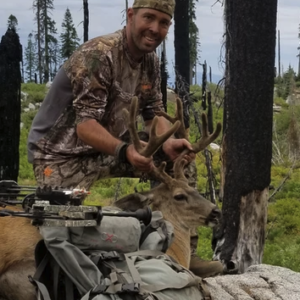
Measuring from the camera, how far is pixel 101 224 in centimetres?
395

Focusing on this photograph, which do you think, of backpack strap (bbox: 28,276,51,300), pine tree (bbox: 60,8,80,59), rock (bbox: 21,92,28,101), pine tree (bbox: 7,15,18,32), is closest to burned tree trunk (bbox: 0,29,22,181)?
A: pine tree (bbox: 7,15,18,32)

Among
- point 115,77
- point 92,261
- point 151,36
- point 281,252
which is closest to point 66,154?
point 115,77

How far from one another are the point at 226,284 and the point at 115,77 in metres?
2.05

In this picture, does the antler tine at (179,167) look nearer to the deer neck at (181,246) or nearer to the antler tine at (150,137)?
the deer neck at (181,246)

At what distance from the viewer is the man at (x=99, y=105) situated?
17.3ft

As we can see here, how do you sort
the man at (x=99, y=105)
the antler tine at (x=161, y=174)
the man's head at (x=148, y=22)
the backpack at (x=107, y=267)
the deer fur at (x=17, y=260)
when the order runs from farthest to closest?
1. the antler tine at (x=161, y=174)
2. the man's head at (x=148, y=22)
3. the man at (x=99, y=105)
4. the deer fur at (x=17, y=260)
5. the backpack at (x=107, y=267)

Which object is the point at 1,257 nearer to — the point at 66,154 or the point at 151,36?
the point at 66,154

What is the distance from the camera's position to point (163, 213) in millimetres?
5676

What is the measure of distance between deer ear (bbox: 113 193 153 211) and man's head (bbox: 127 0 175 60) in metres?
1.31

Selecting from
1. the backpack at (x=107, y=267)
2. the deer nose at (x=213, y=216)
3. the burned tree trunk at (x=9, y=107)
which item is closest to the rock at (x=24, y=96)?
the burned tree trunk at (x=9, y=107)

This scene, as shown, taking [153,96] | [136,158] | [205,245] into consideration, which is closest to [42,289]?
[136,158]

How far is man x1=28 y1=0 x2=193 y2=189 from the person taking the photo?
528cm

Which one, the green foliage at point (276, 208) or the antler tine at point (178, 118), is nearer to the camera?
the antler tine at point (178, 118)

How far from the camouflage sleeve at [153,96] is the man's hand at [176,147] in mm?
513
